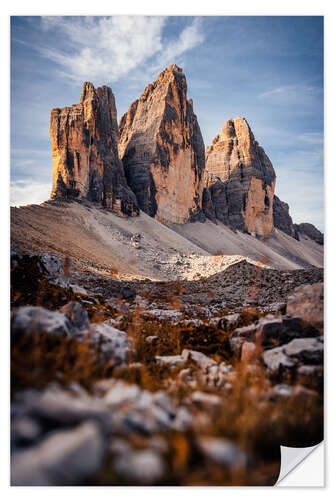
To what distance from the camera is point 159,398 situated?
2176 mm

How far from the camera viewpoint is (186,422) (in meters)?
1.99

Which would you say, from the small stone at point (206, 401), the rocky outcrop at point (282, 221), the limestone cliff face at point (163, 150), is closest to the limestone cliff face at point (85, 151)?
the limestone cliff face at point (163, 150)

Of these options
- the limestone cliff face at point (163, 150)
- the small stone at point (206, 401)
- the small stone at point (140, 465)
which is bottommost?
the small stone at point (140, 465)

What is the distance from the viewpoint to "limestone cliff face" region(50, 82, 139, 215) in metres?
34.6

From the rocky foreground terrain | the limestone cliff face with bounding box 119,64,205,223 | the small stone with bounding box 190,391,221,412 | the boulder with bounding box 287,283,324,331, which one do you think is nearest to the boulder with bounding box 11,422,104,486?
the rocky foreground terrain

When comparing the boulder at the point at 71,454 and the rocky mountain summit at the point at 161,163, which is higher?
the rocky mountain summit at the point at 161,163

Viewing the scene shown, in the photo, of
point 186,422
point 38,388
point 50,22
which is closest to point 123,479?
point 186,422

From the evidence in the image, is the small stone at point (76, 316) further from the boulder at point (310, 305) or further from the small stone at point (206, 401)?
the boulder at point (310, 305)

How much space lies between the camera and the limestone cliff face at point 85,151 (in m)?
34.6

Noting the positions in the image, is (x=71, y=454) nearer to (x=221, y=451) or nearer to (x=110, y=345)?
(x=221, y=451)

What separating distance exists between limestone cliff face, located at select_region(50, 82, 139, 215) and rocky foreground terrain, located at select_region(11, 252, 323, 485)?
3225cm

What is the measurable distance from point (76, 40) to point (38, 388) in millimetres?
4689

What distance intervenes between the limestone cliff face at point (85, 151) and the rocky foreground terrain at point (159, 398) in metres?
32.3
